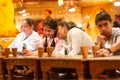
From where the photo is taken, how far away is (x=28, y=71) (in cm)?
331

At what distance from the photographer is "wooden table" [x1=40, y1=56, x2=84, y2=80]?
265 cm

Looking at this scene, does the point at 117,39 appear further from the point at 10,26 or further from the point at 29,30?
the point at 10,26

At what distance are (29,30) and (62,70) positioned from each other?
61.8 inches

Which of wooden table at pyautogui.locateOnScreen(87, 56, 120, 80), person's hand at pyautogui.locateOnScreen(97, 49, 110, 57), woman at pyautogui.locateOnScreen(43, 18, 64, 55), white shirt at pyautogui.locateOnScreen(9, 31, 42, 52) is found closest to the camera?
wooden table at pyautogui.locateOnScreen(87, 56, 120, 80)

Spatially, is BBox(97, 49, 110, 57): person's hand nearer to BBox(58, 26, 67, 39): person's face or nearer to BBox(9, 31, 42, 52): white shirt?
BBox(58, 26, 67, 39): person's face

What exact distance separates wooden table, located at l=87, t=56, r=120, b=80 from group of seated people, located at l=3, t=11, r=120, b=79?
0.21 m

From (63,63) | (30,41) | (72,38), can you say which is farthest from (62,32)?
(63,63)

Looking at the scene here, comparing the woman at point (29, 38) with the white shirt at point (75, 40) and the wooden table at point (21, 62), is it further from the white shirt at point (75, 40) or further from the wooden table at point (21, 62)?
the wooden table at point (21, 62)

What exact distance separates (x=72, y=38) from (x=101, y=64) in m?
1.08

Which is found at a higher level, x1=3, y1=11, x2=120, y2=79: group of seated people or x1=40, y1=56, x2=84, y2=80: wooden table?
x1=3, y1=11, x2=120, y2=79: group of seated people

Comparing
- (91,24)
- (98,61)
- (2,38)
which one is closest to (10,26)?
(2,38)

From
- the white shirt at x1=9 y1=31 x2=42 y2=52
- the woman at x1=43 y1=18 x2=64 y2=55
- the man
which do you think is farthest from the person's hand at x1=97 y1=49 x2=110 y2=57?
the white shirt at x1=9 y1=31 x2=42 y2=52

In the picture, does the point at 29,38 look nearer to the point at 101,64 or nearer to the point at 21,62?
the point at 21,62

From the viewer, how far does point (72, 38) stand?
142 inches
